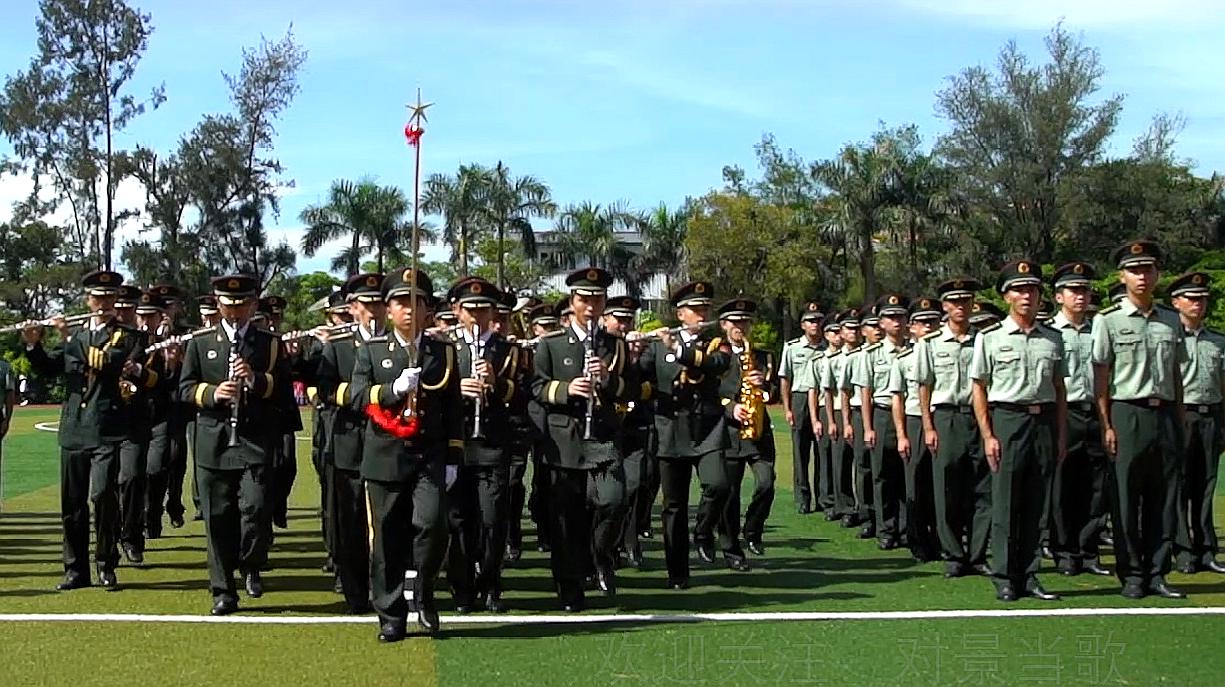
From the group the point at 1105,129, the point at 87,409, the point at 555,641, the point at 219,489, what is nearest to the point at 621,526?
the point at 555,641

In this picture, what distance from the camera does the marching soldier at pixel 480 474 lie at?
9141 mm

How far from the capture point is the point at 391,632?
26.0ft

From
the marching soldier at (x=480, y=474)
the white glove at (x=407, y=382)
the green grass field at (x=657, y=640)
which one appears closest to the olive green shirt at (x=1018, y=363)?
the green grass field at (x=657, y=640)

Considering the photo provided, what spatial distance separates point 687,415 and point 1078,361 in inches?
119

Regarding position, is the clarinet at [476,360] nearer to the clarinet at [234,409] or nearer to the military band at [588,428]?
the military band at [588,428]

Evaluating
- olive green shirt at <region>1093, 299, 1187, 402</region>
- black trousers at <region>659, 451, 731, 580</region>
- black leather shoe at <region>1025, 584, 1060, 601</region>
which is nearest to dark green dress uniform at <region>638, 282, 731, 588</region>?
black trousers at <region>659, 451, 731, 580</region>

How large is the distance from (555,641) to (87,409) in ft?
13.6

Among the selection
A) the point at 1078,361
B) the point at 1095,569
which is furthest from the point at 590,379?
the point at 1095,569

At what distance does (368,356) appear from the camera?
8.36 meters

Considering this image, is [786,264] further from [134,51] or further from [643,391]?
[643,391]

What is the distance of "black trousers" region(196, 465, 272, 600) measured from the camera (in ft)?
29.4

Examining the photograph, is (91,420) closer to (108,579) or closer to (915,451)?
(108,579)

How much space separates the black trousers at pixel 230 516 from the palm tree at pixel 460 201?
41.0 m

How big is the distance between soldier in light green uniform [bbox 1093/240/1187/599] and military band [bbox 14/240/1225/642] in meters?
0.02
